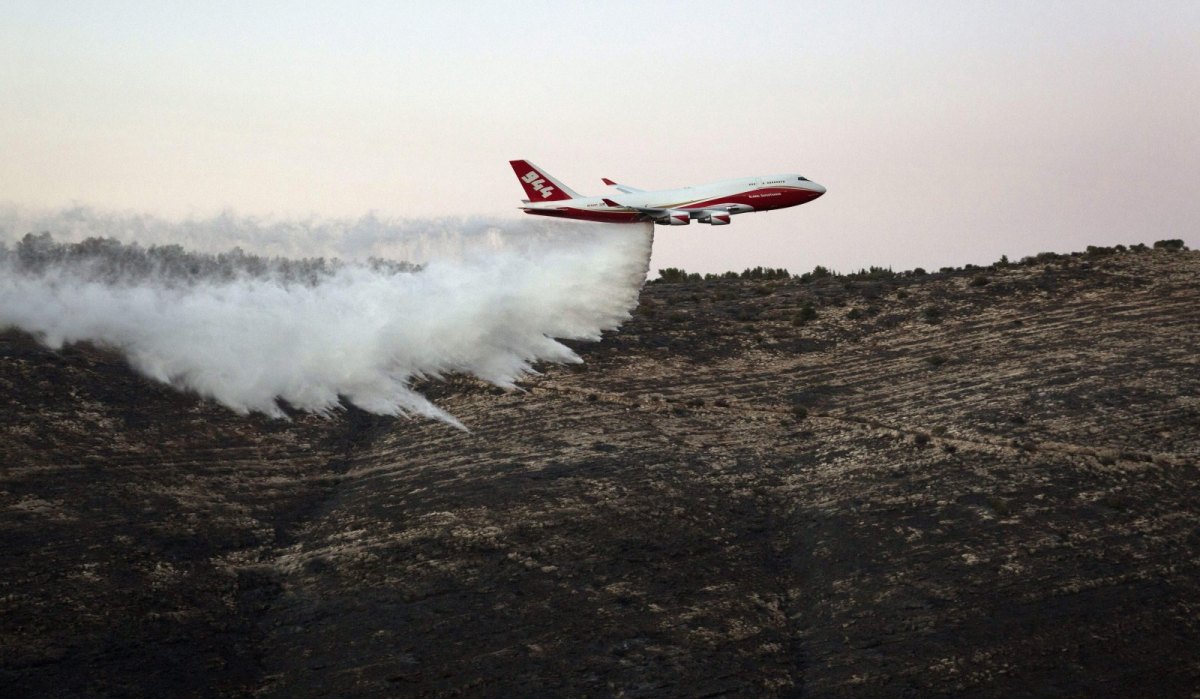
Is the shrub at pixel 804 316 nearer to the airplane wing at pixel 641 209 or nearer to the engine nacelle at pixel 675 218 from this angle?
the engine nacelle at pixel 675 218

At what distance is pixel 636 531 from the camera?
38.7 meters

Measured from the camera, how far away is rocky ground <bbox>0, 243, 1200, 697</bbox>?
108ft

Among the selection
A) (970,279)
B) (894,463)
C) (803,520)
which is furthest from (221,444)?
(970,279)

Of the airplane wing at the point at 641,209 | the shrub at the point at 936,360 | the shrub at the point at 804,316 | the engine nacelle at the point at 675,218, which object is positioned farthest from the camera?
the engine nacelle at the point at 675,218

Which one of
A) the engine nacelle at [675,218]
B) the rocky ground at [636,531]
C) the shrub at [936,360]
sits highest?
the engine nacelle at [675,218]

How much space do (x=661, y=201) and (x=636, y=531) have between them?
24.5 metres

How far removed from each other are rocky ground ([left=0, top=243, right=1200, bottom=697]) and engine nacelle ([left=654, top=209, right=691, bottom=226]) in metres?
9.30

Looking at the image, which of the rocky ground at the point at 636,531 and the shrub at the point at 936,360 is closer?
the rocky ground at the point at 636,531

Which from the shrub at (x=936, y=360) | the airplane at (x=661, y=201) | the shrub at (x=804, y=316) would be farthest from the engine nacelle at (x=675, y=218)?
the shrub at (x=936, y=360)

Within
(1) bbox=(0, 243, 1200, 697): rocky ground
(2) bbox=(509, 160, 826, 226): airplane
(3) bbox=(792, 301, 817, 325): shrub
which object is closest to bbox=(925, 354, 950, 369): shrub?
(1) bbox=(0, 243, 1200, 697): rocky ground

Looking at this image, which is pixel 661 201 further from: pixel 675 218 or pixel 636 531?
pixel 636 531

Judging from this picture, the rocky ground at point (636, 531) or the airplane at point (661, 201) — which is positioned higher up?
the airplane at point (661, 201)

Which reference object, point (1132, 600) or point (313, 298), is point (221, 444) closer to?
point (313, 298)

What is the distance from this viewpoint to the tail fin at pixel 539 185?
6041cm
